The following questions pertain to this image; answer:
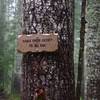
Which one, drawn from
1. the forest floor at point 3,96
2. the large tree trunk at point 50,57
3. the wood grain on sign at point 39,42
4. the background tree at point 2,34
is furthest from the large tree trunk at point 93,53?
the background tree at point 2,34

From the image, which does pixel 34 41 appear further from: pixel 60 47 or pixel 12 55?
pixel 12 55

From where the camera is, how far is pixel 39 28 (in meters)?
3.58

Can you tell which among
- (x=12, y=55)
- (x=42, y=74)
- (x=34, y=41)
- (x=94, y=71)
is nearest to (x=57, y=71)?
(x=42, y=74)

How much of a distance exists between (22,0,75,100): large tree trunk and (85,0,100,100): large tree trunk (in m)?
3.63

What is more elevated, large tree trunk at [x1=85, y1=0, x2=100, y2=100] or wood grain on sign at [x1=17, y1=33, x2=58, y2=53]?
wood grain on sign at [x1=17, y1=33, x2=58, y2=53]

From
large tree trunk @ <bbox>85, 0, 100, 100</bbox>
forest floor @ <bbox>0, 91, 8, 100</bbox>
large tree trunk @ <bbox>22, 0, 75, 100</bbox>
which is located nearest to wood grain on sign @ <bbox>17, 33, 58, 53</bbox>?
large tree trunk @ <bbox>22, 0, 75, 100</bbox>

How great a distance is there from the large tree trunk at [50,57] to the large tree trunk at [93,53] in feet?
11.9

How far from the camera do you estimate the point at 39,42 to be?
137 inches

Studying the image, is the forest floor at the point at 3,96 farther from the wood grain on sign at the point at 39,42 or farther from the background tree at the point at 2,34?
the wood grain on sign at the point at 39,42

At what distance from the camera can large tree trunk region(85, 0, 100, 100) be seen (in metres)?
7.20

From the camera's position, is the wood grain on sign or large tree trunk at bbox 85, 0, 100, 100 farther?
large tree trunk at bbox 85, 0, 100, 100

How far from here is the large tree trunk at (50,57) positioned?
3.56m

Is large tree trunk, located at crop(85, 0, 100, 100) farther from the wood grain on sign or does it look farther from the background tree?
the background tree

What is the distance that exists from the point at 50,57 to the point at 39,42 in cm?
20
